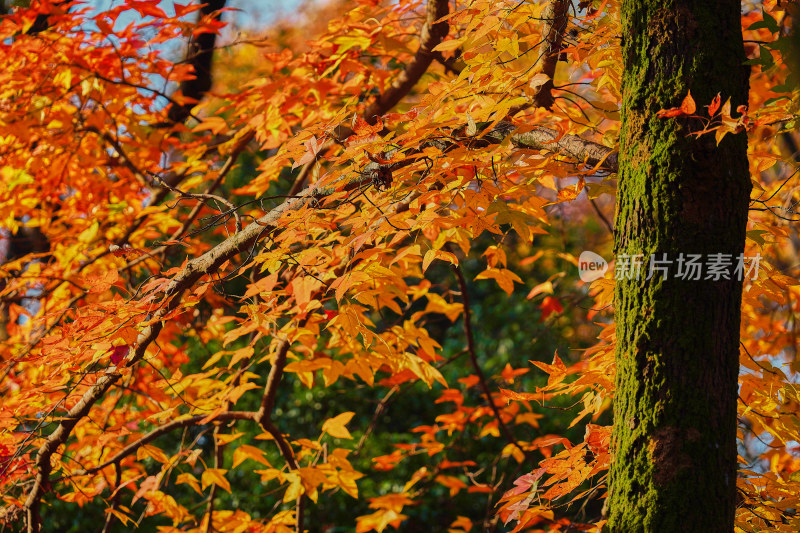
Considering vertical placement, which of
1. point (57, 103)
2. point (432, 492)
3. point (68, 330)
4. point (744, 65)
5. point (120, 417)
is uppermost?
point (57, 103)

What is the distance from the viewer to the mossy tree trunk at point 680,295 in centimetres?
109

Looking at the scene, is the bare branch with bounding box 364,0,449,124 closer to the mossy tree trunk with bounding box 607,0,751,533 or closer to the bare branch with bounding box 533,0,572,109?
the bare branch with bounding box 533,0,572,109

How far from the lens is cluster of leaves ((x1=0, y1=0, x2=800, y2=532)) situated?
4.62 ft

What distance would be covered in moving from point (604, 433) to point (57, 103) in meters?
2.43

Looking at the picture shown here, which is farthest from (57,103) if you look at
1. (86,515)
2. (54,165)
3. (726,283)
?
(86,515)

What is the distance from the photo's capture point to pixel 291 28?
7.35 m

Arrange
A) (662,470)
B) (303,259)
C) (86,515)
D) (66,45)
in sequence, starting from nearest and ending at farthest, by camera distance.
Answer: (662,470) < (303,259) < (66,45) < (86,515)

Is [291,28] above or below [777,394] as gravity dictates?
above

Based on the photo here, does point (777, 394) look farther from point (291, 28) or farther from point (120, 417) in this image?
point (291, 28)

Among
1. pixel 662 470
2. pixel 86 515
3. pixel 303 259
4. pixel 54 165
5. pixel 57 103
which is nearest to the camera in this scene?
pixel 662 470
